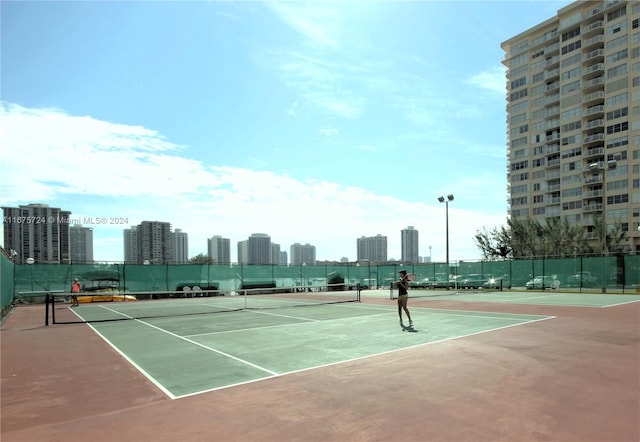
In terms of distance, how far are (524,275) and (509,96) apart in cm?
7092

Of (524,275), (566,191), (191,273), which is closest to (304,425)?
(191,273)

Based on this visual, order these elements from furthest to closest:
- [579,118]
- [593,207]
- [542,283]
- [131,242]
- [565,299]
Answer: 1. [131,242]
2. [579,118]
3. [593,207]
4. [542,283]
5. [565,299]

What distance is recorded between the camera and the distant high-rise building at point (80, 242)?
51.3 meters

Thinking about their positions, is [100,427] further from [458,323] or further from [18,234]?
[18,234]

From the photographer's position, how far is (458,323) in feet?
44.9

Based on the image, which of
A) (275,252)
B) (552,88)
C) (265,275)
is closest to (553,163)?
(552,88)

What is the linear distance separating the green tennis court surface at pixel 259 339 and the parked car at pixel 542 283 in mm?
19079

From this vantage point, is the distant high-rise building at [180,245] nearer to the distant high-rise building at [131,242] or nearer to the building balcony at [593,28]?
the distant high-rise building at [131,242]

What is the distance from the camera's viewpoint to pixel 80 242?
54188 millimetres

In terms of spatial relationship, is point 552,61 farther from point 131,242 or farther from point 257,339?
point 257,339

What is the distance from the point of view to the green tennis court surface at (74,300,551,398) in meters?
7.64

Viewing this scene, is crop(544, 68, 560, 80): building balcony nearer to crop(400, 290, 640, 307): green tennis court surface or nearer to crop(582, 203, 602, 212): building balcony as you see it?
crop(582, 203, 602, 212): building balcony

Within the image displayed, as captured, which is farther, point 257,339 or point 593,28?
point 593,28

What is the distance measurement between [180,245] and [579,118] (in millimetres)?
85673
